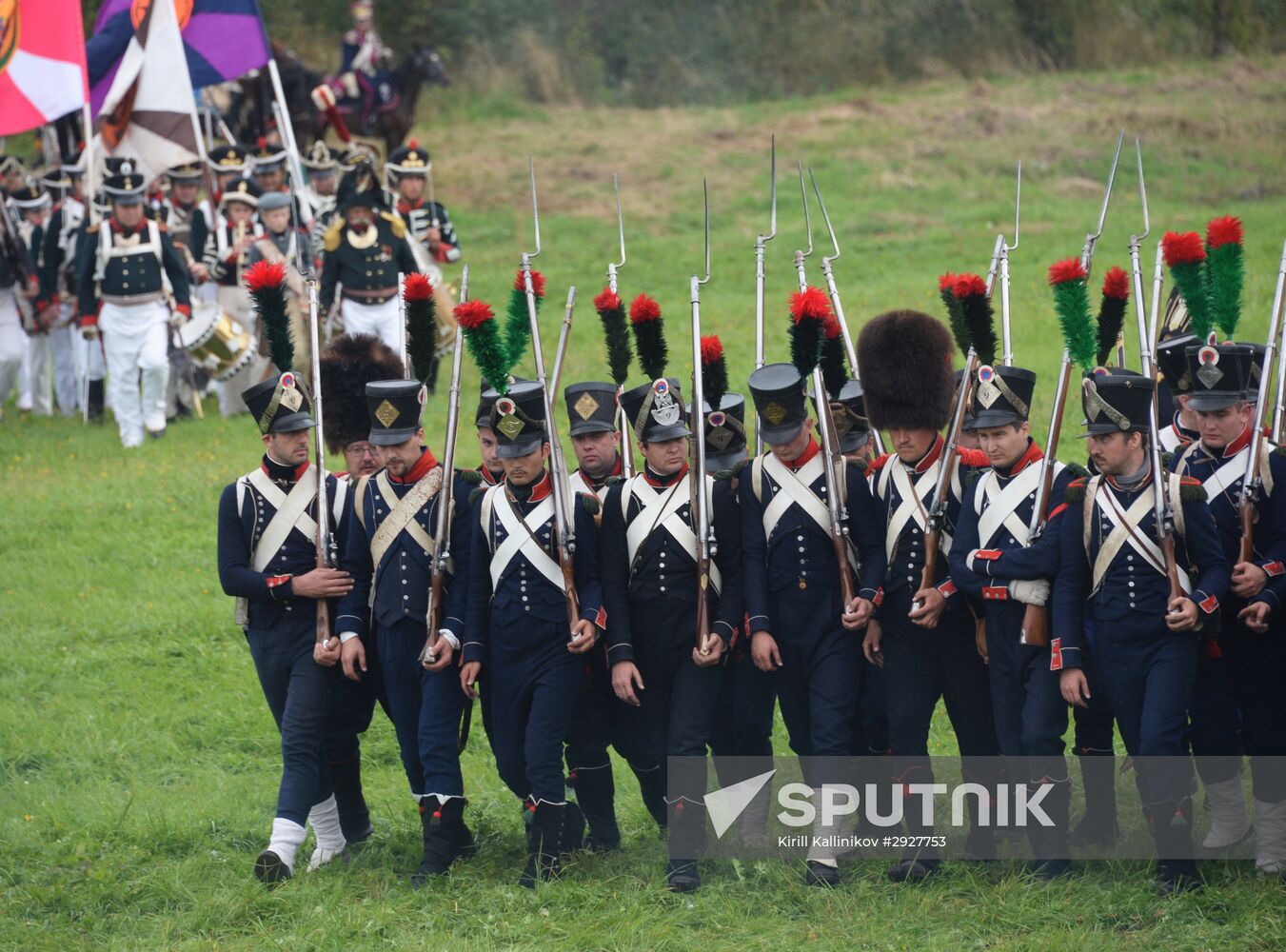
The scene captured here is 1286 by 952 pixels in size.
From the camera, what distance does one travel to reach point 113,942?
6.54 metres

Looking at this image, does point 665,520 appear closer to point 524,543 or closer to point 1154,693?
point 524,543

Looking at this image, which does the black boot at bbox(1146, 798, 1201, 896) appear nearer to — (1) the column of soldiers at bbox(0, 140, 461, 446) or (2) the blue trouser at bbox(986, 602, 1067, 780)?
(2) the blue trouser at bbox(986, 602, 1067, 780)

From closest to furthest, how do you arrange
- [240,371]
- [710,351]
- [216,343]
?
→ [710,351]
[216,343]
[240,371]

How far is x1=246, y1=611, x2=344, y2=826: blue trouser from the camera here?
7012 millimetres

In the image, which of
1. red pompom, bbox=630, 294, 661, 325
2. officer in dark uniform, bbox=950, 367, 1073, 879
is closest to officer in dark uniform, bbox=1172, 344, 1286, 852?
officer in dark uniform, bbox=950, 367, 1073, 879

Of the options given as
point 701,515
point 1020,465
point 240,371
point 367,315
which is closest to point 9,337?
point 240,371

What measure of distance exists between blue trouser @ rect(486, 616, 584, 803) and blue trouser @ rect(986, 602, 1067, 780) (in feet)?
5.35

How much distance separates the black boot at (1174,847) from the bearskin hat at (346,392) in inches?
146

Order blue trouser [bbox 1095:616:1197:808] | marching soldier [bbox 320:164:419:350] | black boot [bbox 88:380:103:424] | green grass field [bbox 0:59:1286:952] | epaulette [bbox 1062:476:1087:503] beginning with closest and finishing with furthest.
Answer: blue trouser [bbox 1095:616:1197:808], green grass field [bbox 0:59:1286:952], epaulette [bbox 1062:476:1087:503], marching soldier [bbox 320:164:419:350], black boot [bbox 88:380:103:424]

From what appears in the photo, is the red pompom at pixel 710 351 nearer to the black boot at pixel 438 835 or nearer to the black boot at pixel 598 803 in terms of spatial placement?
the black boot at pixel 598 803

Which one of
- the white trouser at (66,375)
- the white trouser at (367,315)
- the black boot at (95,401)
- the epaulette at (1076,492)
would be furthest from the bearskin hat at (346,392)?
the white trouser at (66,375)

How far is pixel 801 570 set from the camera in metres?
6.95

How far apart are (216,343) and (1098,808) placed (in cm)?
1007

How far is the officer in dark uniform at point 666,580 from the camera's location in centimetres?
692
